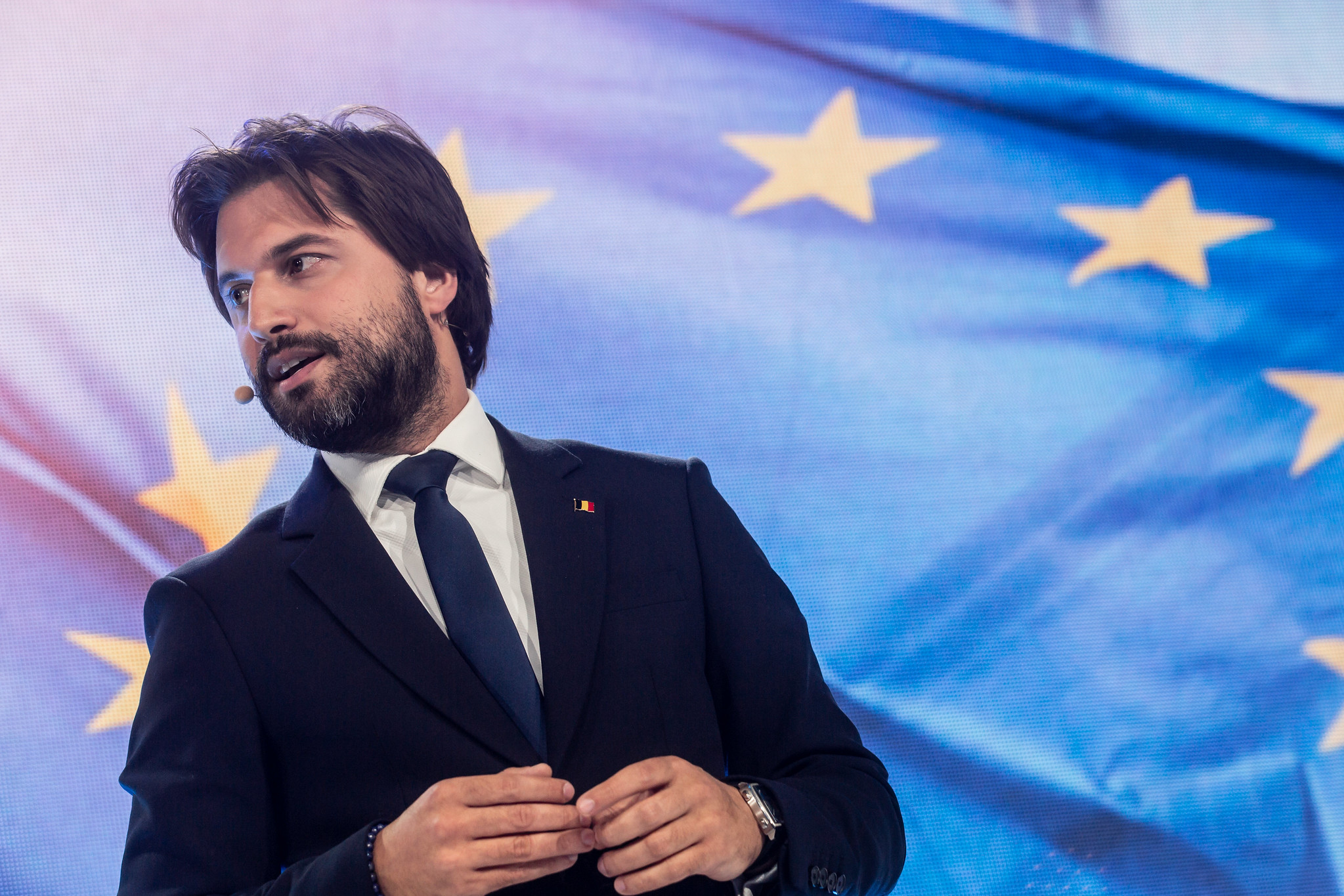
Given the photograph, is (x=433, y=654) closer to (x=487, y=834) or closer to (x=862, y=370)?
(x=487, y=834)

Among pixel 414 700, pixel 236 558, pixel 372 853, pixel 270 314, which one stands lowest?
pixel 372 853

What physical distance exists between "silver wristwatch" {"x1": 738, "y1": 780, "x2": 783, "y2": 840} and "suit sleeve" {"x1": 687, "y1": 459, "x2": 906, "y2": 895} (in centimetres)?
6

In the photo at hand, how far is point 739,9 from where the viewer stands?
2.59 meters

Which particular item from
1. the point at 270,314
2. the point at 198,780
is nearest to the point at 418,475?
the point at 270,314

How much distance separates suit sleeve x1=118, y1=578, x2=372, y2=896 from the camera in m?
1.32

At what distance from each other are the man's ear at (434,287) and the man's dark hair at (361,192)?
0.01m

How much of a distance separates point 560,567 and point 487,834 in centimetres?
46

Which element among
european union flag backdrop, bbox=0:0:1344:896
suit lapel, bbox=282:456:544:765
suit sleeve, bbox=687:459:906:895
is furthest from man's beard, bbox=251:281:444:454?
european union flag backdrop, bbox=0:0:1344:896

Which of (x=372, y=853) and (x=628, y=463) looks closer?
(x=372, y=853)

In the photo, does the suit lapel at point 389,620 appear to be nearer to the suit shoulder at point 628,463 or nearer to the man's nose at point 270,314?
the man's nose at point 270,314

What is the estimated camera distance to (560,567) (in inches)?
61.1

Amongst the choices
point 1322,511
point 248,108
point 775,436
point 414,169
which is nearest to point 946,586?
point 775,436

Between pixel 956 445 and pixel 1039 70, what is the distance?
992mm

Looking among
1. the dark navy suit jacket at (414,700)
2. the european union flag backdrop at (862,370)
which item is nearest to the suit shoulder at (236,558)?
the dark navy suit jacket at (414,700)
